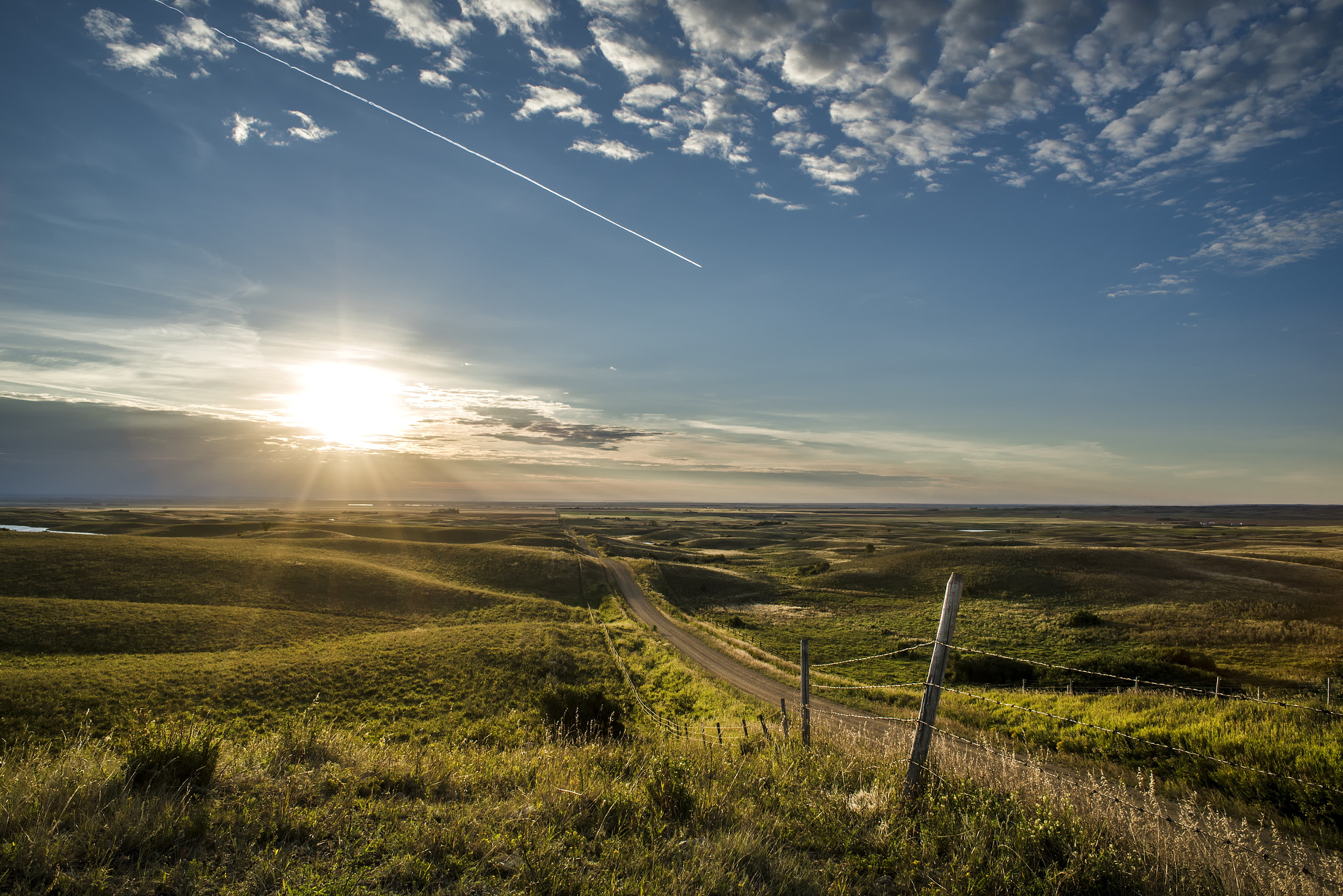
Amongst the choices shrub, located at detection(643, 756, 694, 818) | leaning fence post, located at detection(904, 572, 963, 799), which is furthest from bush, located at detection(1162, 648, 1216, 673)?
shrub, located at detection(643, 756, 694, 818)

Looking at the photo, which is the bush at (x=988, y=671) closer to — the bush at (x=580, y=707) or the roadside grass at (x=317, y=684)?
the roadside grass at (x=317, y=684)

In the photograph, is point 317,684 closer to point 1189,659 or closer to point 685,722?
point 685,722

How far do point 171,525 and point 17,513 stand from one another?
13486cm

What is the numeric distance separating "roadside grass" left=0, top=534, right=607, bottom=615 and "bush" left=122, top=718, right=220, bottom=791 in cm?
4041

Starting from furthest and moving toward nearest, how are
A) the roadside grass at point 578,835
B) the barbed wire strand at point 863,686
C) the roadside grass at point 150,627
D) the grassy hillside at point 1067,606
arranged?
the grassy hillside at point 1067,606 → the roadside grass at point 150,627 → the barbed wire strand at point 863,686 → the roadside grass at point 578,835

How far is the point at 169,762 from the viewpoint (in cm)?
628

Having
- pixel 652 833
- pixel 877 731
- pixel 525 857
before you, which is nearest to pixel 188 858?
pixel 525 857

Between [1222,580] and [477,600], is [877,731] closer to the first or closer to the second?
[477,600]

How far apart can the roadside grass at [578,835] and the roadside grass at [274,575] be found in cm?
4123

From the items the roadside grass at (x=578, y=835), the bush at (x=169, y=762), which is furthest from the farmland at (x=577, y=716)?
the bush at (x=169, y=762)

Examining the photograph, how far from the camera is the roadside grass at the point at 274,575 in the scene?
134 feet

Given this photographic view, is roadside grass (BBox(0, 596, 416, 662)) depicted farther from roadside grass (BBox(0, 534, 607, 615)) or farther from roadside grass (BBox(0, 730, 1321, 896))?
roadside grass (BBox(0, 730, 1321, 896))

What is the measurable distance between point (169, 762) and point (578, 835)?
4805mm

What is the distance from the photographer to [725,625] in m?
46.2
